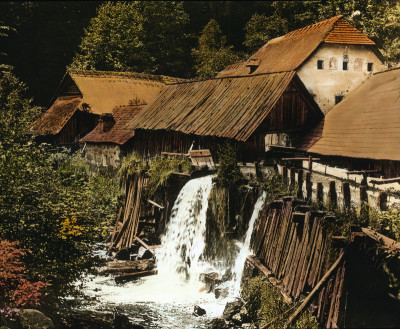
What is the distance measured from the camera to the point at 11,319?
33.7ft

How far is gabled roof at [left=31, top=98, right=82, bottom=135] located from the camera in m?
33.0

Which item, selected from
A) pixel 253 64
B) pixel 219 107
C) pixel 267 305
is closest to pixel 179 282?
pixel 267 305

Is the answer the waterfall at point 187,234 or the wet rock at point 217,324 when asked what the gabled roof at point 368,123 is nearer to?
the waterfall at point 187,234

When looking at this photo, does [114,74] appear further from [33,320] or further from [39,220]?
[33,320]

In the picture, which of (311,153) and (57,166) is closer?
(311,153)

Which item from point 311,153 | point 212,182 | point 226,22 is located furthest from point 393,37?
point 226,22

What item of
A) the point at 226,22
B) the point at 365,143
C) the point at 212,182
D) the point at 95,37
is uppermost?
the point at 226,22

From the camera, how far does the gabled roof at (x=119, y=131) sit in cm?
2641

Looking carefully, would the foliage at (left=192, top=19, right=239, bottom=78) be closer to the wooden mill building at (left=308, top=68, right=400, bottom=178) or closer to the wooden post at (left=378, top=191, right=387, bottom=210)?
the wooden mill building at (left=308, top=68, right=400, bottom=178)

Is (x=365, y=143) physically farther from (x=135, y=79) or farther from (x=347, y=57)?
(x=135, y=79)

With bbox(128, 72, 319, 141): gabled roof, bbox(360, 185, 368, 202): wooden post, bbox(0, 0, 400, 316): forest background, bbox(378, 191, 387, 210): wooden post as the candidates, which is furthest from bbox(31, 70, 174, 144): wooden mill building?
bbox(378, 191, 387, 210): wooden post

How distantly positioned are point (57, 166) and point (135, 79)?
14.0 m

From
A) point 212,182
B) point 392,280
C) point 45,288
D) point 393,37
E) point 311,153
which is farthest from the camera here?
point 393,37

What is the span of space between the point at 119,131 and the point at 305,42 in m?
12.6
